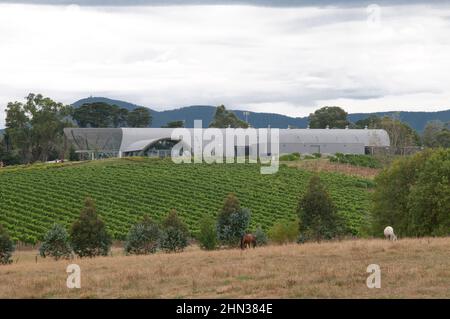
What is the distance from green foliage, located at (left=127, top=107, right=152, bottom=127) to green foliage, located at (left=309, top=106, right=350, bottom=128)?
32872mm

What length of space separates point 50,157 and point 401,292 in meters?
133

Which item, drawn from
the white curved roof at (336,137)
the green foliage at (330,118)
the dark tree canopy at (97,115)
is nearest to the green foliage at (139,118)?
the dark tree canopy at (97,115)

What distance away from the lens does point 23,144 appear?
14112cm

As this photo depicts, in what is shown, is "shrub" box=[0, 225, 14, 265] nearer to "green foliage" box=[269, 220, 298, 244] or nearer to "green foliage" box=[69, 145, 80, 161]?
"green foliage" box=[269, 220, 298, 244]

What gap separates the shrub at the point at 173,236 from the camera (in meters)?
36.6

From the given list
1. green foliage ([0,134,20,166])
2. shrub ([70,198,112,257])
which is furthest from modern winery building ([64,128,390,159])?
shrub ([70,198,112,257])

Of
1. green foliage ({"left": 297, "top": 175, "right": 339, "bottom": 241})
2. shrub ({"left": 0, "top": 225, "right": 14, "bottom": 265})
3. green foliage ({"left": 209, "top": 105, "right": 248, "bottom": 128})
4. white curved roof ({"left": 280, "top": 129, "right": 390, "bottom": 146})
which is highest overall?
green foliage ({"left": 209, "top": 105, "right": 248, "bottom": 128})

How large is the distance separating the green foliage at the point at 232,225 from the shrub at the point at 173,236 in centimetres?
162

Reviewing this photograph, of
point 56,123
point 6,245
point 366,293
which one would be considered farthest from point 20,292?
point 56,123

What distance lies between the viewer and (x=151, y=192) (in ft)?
248

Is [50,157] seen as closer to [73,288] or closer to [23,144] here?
[23,144]

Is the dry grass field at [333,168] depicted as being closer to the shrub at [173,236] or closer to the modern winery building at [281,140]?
the modern winery building at [281,140]

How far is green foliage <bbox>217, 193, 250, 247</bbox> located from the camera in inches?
1502

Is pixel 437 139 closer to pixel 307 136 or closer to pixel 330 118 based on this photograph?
pixel 330 118
